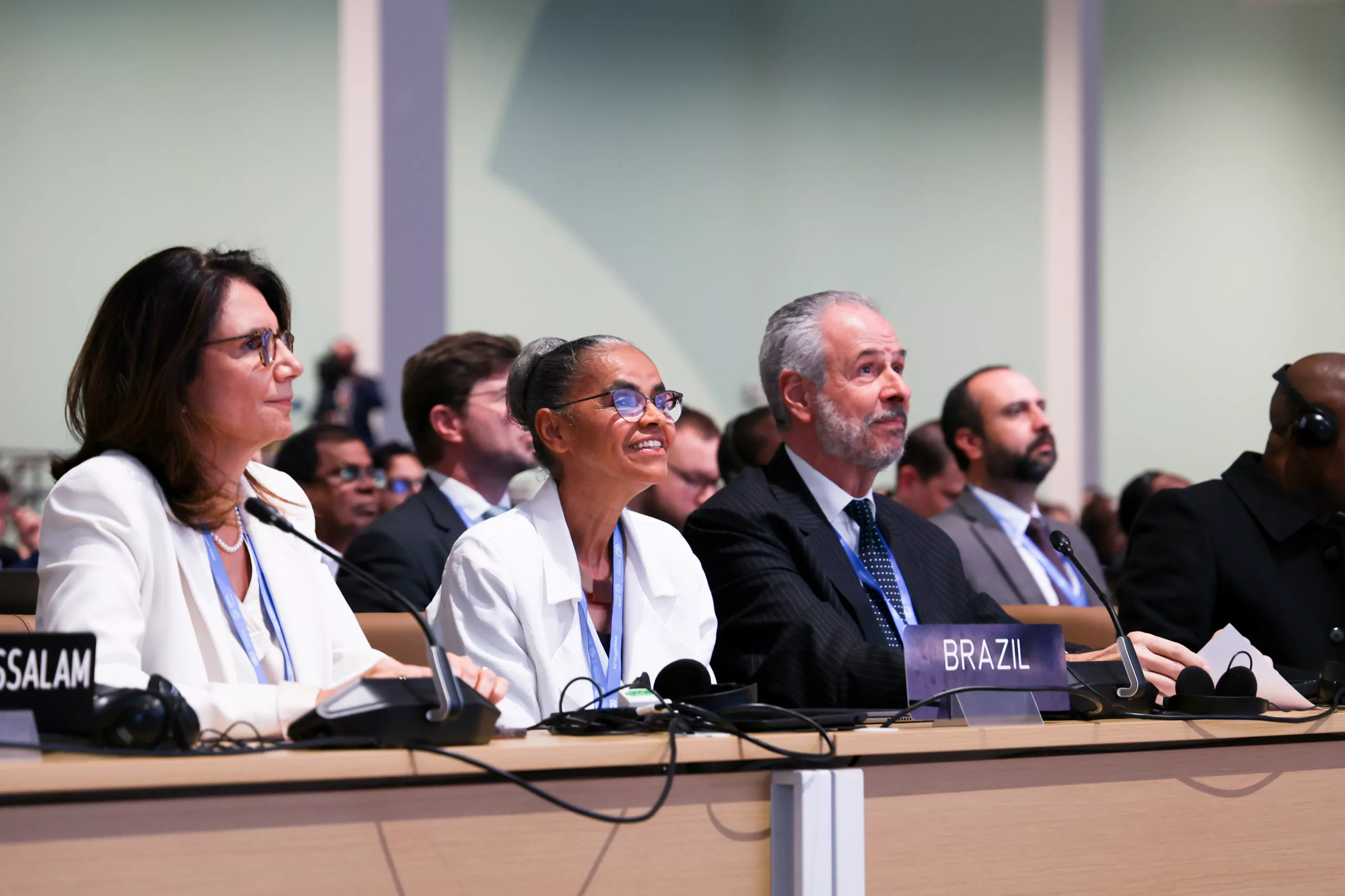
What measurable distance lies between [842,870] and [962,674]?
0.38 meters

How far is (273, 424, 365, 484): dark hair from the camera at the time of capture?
434cm

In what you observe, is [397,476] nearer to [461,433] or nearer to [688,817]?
[461,433]

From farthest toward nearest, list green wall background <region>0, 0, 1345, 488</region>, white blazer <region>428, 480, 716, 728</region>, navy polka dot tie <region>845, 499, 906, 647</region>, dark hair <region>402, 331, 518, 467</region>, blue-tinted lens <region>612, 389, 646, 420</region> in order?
green wall background <region>0, 0, 1345, 488</region>
dark hair <region>402, 331, 518, 467</region>
navy polka dot tie <region>845, 499, 906, 647</region>
blue-tinted lens <region>612, 389, 646, 420</region>
white blazer <region>428, 480, 716, 728</region>

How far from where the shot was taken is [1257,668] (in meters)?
2.11

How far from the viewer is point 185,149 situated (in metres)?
8.23

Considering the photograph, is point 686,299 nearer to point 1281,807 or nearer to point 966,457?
point 966,457

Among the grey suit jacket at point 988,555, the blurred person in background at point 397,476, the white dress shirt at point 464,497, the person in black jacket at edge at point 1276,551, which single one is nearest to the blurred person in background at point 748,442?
the grey suit jacket at point 988,555

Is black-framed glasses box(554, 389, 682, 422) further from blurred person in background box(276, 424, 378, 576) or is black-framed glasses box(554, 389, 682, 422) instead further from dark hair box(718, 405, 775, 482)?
blurred person in background box(276, 424, 378, 576)

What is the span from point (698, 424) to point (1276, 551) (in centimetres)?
196

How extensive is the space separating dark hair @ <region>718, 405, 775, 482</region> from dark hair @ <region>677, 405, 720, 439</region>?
80 millimetres

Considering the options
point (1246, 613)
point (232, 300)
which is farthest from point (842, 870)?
point (1246, 613)

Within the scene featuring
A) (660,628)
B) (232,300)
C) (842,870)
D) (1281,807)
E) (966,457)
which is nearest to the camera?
(842,870)

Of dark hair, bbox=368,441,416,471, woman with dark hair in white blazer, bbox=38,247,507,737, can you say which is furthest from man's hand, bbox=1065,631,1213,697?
dark hair, bbox=368,441,416,471

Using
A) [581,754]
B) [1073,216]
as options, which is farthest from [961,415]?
[1073,216]
